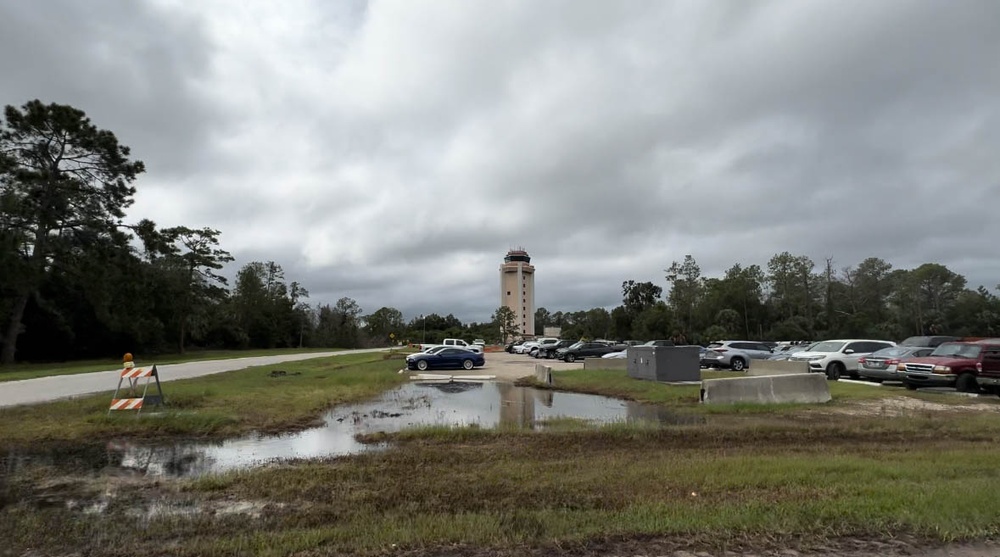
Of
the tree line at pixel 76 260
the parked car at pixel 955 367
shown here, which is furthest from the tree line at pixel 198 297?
the parked car at pixel 955 367

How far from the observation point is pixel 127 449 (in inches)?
417

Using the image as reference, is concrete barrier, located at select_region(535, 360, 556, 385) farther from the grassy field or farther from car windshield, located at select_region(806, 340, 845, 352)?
car windshield, located at select_region(806, 340, 845, 352)

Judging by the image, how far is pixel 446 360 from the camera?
34.8 m

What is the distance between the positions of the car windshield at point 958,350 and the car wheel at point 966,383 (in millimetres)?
734

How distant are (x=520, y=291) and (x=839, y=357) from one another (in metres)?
126

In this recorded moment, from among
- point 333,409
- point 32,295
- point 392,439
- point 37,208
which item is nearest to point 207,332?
point 32,295

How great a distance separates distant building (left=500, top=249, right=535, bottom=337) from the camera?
150 meters

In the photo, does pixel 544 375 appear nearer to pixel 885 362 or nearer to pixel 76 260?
pixel 885 362

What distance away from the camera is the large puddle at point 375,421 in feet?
31.0

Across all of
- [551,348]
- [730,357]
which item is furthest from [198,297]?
[730,357]

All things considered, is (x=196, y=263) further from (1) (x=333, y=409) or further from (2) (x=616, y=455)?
(2) (x=616, y=455)

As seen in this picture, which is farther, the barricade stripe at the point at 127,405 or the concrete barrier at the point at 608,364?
the concrete barrier at the point at 608,364

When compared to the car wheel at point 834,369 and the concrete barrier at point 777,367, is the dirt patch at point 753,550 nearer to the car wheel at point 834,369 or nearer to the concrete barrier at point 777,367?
the concrete barrier at point 777,367

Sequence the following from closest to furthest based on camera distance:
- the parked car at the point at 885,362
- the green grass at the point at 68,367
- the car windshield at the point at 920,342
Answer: the parked car at the point at 885,362 → the car windshield at the point at 920,342 → the green grass at the point at 68,367
